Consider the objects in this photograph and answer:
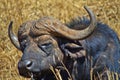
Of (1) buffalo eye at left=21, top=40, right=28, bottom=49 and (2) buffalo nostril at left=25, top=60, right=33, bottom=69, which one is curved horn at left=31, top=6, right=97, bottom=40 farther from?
(2) buffalo nostril at left=25, top=60, right=33, bottom=69

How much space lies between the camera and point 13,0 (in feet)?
43.9

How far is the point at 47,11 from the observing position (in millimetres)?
13359

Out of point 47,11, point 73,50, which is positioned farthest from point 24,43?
point 47,11

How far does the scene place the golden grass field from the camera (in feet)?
41.2

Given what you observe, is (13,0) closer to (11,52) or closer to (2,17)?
(2,17)

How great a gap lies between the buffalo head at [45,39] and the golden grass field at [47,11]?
414 centimetres

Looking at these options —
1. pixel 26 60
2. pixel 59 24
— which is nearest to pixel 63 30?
pixel 59 24

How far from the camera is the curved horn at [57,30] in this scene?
25.3 ft

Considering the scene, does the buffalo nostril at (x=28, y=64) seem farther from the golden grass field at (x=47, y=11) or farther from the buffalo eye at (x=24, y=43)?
the golden grass field at (x=47, y=11)

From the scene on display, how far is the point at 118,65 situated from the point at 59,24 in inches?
34.1

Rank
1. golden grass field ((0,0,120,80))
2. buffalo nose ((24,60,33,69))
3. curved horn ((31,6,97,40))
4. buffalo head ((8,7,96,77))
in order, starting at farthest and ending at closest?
1. golden grass field ((0,0,120,80))
2. curved horn ((31,6,97,40))
3. buffalo head ((8,7,96,77))
4. buffalo nose ((24,60,33,69))

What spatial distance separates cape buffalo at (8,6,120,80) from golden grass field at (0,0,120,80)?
396 cm

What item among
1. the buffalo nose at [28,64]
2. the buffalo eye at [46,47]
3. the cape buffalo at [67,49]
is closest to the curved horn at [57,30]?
the cape buffalo at [67,49]

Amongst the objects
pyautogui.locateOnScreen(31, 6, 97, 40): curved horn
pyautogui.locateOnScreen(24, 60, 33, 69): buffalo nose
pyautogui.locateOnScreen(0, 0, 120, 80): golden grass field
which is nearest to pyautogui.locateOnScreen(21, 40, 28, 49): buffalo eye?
pyautogui.locateOnScreen(31, 6, 97, 40): curved horn
